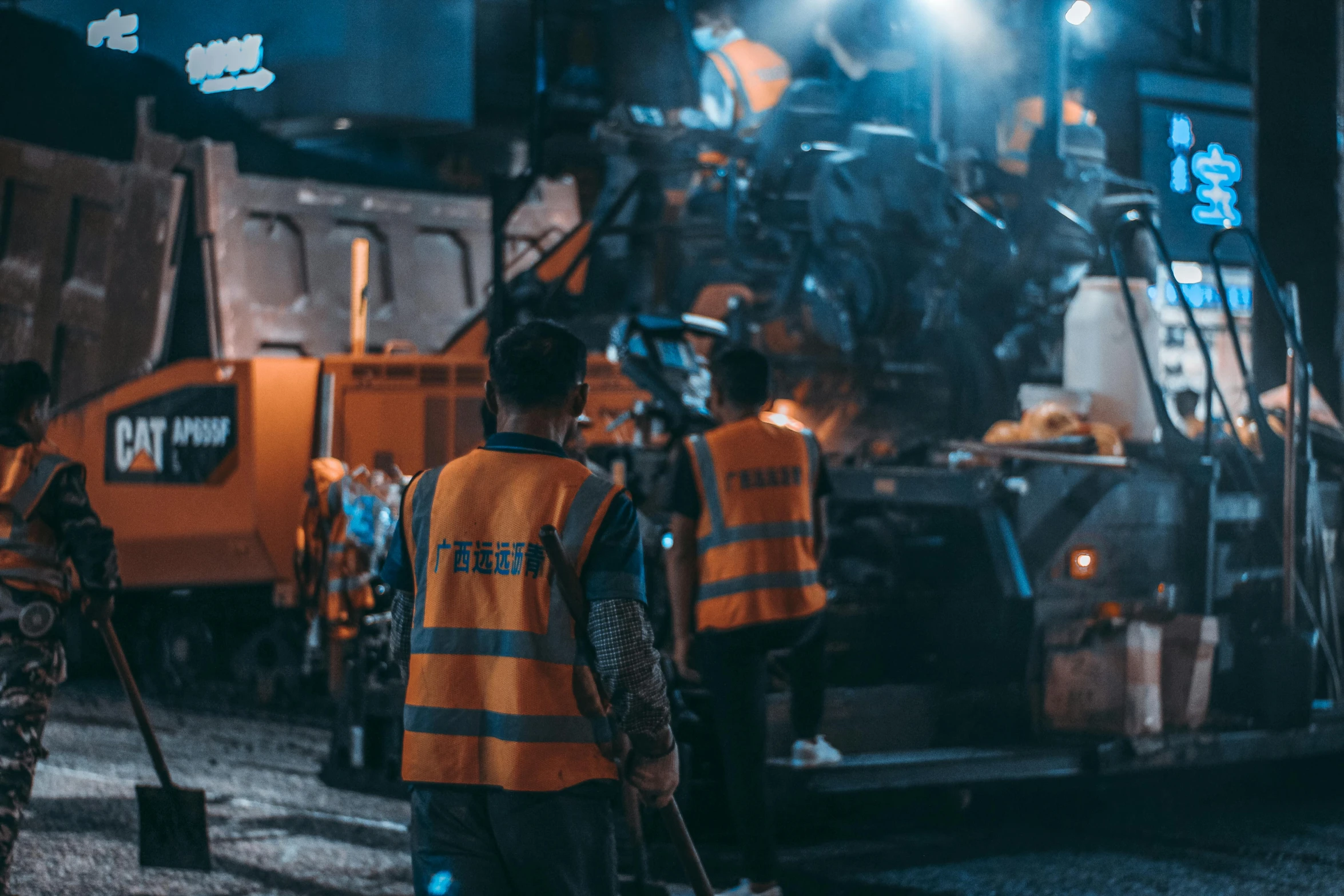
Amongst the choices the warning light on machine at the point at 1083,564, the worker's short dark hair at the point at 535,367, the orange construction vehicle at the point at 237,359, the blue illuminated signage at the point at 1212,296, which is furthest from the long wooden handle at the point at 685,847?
the blue illuminated signage at the point at 1212,296

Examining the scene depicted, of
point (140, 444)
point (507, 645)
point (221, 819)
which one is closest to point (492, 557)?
point (507, 645)

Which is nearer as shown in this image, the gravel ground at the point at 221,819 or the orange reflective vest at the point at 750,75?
the gravel ground at the point at 221,819

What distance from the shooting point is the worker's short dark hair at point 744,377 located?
5.17m

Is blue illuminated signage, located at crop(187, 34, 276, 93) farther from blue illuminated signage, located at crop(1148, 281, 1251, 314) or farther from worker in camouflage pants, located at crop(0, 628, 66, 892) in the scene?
blue illuminated signage, located at crop(1148, 281, 1251, 314)

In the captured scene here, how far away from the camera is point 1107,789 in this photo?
7.14 m

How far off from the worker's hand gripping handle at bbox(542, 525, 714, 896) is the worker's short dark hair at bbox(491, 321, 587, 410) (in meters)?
0.26

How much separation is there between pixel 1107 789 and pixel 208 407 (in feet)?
17.0

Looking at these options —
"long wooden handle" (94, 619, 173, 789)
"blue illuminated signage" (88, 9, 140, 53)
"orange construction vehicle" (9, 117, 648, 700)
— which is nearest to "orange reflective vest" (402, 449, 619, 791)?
"long wooden handle" (94, 619, 173, 789)

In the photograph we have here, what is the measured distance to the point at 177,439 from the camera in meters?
9.65

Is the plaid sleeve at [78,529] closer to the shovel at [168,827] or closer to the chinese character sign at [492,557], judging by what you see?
the shovel at [168,827]

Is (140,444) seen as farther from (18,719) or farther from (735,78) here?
(18,719)

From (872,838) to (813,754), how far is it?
83cm

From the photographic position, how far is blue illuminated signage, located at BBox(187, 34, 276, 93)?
13094mm

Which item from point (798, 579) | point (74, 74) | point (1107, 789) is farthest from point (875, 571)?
point (74, 74)
